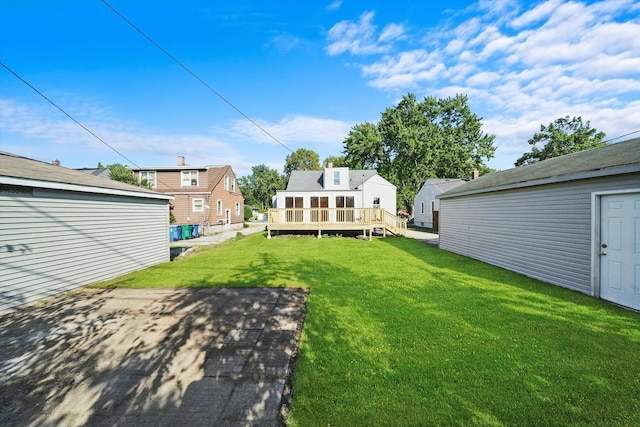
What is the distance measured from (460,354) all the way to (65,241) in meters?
8.53

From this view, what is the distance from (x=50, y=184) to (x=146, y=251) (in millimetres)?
3860

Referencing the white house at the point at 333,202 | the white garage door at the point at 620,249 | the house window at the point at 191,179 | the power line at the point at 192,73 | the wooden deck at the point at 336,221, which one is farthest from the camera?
the house window at the point at 191,179

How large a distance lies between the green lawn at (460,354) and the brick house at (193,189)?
15.7m

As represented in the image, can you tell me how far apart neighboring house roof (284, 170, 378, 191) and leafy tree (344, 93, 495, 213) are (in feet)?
34.1

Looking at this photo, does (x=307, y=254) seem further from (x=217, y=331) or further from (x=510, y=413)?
(x=510, y=413)

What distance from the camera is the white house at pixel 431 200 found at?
22.6m

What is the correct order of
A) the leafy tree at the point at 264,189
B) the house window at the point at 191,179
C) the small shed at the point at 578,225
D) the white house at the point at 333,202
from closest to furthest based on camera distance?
the small shed at the point at 578,225 → the white house at the point at 333,202 → the house window at the point at 191,179 → the leafy tree at the point at 264,189

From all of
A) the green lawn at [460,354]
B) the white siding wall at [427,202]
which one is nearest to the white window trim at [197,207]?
the green lawn at [460,354]

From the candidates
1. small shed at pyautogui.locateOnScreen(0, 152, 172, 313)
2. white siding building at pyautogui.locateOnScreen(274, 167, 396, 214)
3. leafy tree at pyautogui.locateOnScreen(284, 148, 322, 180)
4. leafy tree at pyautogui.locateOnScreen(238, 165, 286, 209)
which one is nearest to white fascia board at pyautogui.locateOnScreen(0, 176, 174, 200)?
small shed at pyautogui.locateOnScreen(0, 152, 172, 313)

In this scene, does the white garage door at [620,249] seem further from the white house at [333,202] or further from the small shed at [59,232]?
the small shed at [59,232]

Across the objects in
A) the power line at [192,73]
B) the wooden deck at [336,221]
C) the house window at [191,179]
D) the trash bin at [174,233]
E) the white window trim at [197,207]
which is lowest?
the trash bin at [174,233]

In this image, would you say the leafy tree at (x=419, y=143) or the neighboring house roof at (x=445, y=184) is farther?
the leafy tree at (x=419, y=143)

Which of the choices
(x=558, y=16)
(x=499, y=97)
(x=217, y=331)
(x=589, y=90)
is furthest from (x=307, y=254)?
(x=589, y=90)

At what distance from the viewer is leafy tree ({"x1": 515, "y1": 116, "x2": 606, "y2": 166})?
108 ft
